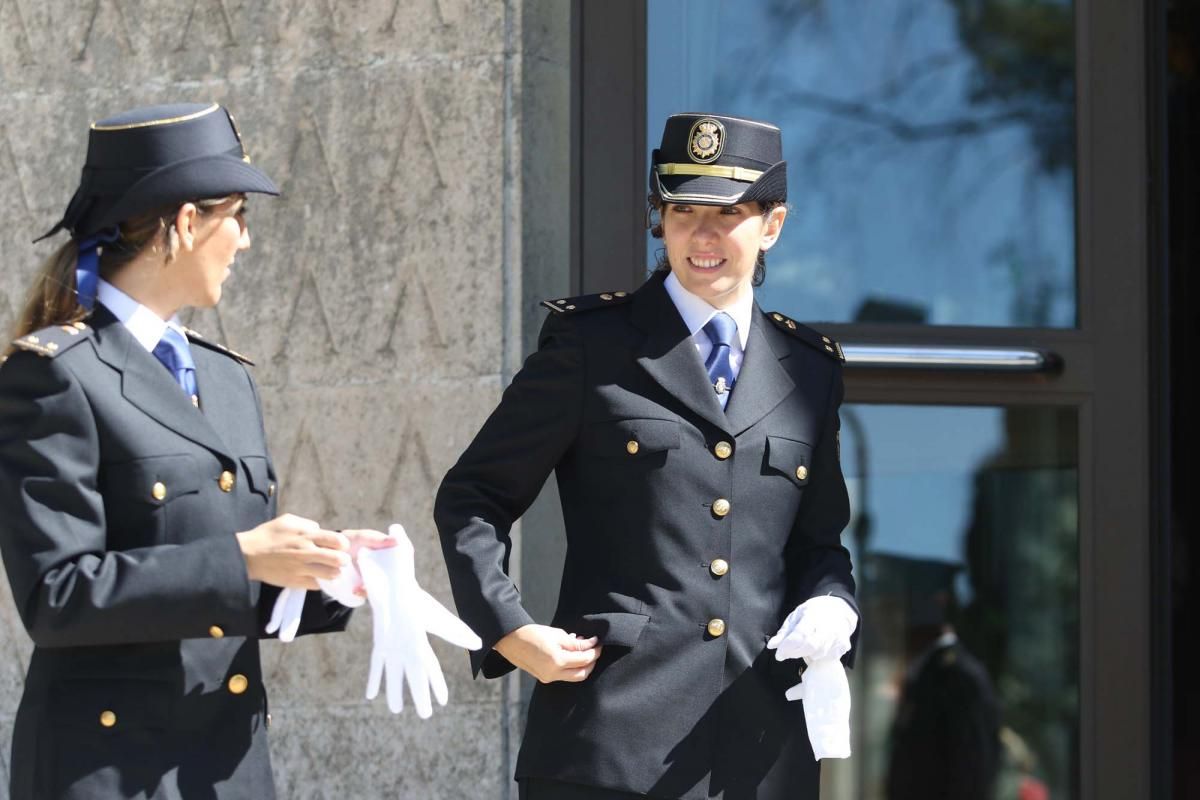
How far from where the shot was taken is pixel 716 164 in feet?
10.0

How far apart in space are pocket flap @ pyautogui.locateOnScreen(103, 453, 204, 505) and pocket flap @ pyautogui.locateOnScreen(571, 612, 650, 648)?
2.26 ft

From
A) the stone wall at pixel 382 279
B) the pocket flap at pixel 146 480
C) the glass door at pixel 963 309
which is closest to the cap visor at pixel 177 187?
the pocket flap at pixel 146 480

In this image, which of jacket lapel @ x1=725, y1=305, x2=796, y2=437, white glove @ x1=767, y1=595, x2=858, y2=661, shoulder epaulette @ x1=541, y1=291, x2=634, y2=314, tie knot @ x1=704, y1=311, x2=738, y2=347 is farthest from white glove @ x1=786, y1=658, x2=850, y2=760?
shoulder epaulette @ x1=541, y1=291, x2=634, y2=314

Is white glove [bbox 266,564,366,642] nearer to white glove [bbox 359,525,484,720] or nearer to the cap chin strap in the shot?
white glove [bbox 359,525,484,720]

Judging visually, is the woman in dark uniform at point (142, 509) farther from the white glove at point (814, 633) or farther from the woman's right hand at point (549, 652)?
the white glove at point (814, 633)

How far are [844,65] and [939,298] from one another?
24.6 inches

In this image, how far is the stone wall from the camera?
4.18 metres

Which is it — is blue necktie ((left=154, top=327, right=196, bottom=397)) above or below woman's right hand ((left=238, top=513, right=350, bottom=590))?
above

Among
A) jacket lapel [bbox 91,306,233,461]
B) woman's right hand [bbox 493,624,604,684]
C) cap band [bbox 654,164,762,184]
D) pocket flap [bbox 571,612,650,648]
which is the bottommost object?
woman's right hand [bbox 493,624,604,684]

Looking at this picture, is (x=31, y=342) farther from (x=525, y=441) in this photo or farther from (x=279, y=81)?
(x=279, y=81)

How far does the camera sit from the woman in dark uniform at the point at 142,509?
248cm

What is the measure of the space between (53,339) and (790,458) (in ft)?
3.88

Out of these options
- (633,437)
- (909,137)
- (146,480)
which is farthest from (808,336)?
(909,137)

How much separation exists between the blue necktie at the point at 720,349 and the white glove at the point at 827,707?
0.50m
